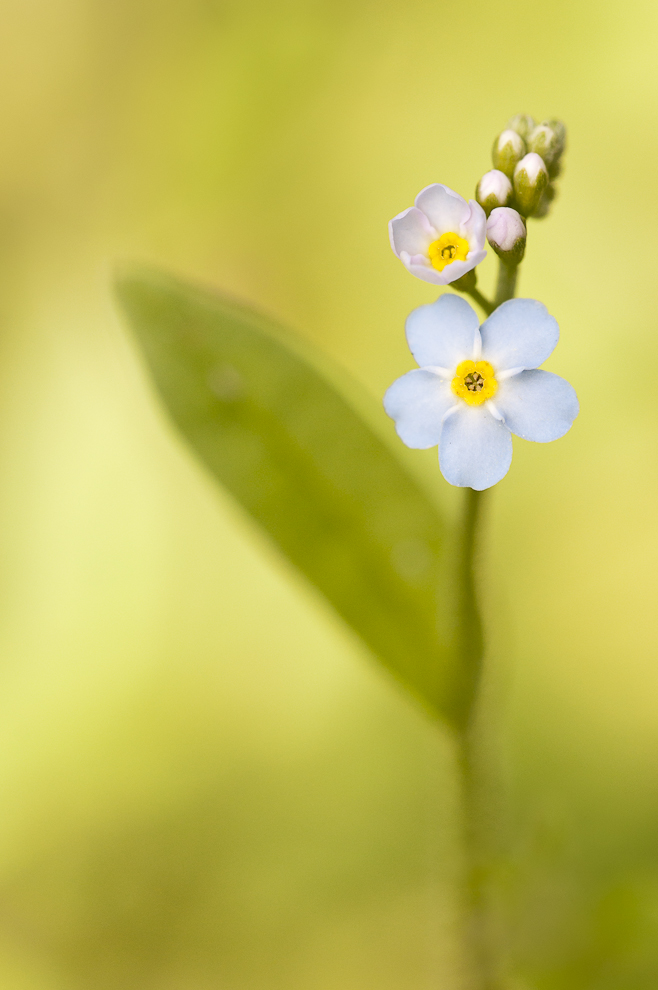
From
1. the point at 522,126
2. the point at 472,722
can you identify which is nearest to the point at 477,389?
the point at 522,126

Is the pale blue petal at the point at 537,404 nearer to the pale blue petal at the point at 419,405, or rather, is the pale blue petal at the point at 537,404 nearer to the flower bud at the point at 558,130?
the pale blue petal at the point at 419,405

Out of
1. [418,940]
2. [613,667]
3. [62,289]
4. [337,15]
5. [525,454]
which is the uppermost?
[337,15]

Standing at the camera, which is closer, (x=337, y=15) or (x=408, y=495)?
(x=408, y=495)

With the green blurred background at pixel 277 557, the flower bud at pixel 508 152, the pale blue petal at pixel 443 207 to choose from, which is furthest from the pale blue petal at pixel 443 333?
the green blurred background at pixel 277 557

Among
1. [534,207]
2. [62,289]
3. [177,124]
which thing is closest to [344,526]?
[534,207]

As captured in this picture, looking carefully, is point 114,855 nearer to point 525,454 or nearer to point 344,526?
point 344,526

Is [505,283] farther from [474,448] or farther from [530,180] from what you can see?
[474,448]

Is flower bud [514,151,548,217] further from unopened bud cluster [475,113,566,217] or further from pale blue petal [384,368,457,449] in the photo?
pale blue petal [384,368,457,449]
